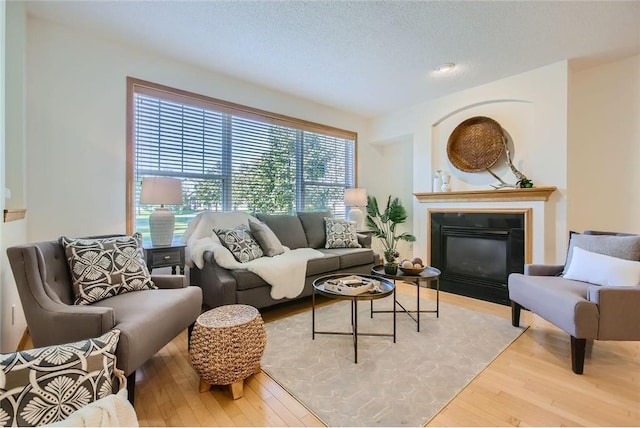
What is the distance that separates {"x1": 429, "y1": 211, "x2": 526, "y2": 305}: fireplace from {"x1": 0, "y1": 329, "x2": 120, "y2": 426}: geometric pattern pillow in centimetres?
362

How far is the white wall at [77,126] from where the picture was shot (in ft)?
8.04

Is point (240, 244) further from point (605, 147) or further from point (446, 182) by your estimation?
point (605, 147)

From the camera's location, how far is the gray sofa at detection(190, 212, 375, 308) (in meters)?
2.55

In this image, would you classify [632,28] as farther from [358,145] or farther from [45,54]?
[45,54]

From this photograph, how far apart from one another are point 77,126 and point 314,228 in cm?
265

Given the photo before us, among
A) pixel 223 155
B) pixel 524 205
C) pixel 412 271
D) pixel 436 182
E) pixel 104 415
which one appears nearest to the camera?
pixel 104 415

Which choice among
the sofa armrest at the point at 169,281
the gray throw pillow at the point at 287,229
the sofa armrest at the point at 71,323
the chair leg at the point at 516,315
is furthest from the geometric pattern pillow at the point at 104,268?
the chair leg at the point at 516,315

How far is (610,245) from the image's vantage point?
2252mm

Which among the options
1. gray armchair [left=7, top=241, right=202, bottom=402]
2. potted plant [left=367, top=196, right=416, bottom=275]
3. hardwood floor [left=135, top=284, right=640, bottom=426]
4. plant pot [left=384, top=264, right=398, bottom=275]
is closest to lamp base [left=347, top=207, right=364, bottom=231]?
potted plant [left=367, top=196, right=416, bottom=275]

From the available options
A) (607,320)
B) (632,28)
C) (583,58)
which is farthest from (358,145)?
(607,320)

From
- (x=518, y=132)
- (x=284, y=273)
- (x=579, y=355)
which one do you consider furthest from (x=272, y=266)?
(x=518, y=132)

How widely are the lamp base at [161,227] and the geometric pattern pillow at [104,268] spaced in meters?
0.65

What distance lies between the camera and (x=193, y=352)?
1.63m

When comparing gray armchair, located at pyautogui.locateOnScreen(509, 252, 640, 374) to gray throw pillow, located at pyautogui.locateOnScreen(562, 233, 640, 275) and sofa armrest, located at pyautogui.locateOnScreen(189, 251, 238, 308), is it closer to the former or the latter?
gray throw pillow, located at pyautogui.locateOnScreen(562, 233, 640, 275)
